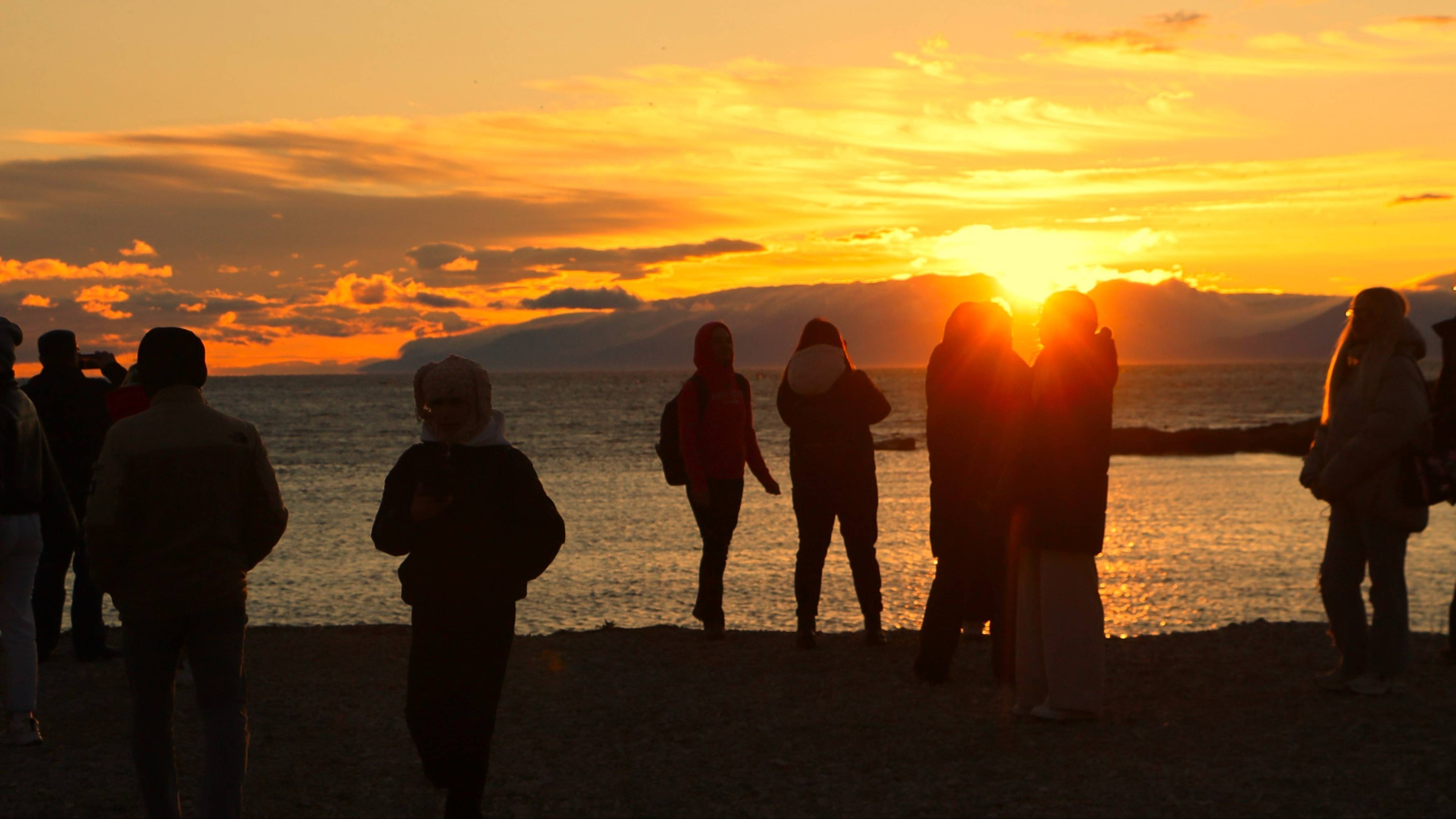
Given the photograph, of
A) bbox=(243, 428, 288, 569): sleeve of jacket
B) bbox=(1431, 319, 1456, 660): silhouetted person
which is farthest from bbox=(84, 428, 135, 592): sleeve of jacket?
bbox=(1431, 319, 1456, 660): silhouetted person

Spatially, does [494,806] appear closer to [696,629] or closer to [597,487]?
[696,629]

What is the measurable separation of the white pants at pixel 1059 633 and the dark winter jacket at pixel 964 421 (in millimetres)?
671

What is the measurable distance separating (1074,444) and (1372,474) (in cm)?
181

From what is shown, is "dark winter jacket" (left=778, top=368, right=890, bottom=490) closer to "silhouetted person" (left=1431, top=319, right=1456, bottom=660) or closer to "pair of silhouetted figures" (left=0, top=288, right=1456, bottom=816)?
"pair of silhouetted figures" (left=0, top=288, right=1456, bottom=816)

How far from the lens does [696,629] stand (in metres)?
9.48

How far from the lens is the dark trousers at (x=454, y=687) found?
4047mm

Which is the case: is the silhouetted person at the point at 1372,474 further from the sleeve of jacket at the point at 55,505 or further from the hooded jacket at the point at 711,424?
the sleeve of jacket at the point at 55,505

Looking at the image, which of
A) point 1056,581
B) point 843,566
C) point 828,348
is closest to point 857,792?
point 1056,581

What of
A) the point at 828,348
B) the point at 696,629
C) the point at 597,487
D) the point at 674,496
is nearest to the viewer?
the point at 828,348

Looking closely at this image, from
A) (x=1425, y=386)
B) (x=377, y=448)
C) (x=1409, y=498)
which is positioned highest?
(x=1425, y=386)

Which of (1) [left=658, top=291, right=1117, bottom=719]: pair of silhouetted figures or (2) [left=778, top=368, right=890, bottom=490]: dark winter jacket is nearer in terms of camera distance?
(1) [left=658, top=291, right=1117, bottom=719]: pair of silhouetted figures

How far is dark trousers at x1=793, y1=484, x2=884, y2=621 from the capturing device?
802 centimetres

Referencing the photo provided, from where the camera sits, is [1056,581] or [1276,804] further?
[1056,581]

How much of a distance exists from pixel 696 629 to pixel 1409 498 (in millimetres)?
5232
